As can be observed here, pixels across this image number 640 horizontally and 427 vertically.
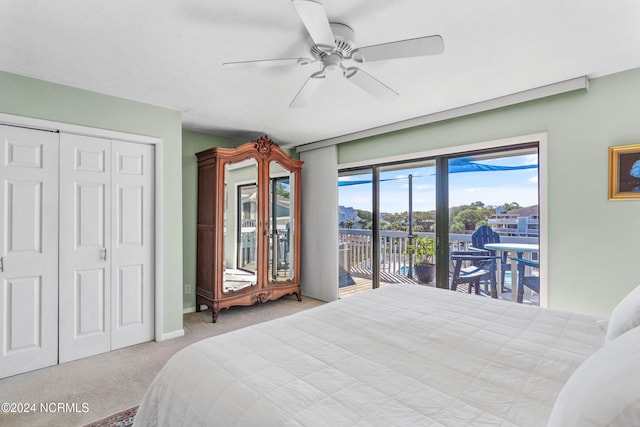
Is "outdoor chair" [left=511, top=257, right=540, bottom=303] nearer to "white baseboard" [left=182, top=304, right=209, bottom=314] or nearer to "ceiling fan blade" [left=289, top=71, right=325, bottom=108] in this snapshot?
"ceiling fan blade" [left=289, top=71, right=325, bottom=108]

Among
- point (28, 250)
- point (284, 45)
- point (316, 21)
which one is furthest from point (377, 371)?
point (28, 250)

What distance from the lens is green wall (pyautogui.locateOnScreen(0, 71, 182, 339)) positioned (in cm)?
244

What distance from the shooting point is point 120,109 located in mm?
2895

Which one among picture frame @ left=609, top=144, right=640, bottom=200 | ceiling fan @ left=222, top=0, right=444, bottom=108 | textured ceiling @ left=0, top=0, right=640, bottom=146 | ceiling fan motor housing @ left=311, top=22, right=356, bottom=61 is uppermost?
textured ceiling @ left=0, top=0, right=640, bottom=146

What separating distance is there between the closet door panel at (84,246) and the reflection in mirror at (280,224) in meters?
1.89

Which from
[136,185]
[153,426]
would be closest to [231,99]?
[136,185]

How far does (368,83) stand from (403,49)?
0.47 metres

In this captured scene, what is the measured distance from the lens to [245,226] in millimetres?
3994

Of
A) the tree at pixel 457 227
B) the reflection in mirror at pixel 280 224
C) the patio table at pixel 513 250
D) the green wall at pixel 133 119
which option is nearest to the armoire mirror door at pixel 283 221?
the reflection in mirror at pixel 280 224

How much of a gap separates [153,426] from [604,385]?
1.50 metres

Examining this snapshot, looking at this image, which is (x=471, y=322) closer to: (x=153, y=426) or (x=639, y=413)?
(x=639, y=413)

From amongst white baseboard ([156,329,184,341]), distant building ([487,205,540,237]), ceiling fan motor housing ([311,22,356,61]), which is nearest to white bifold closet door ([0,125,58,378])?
white baseboard ([156,329,184,341])

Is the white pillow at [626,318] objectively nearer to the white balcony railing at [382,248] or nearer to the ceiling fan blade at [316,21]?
the ceiling fan blade at [316,21]

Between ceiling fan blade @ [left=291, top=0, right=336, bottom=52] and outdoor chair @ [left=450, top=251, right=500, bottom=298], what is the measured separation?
2.67 meters
